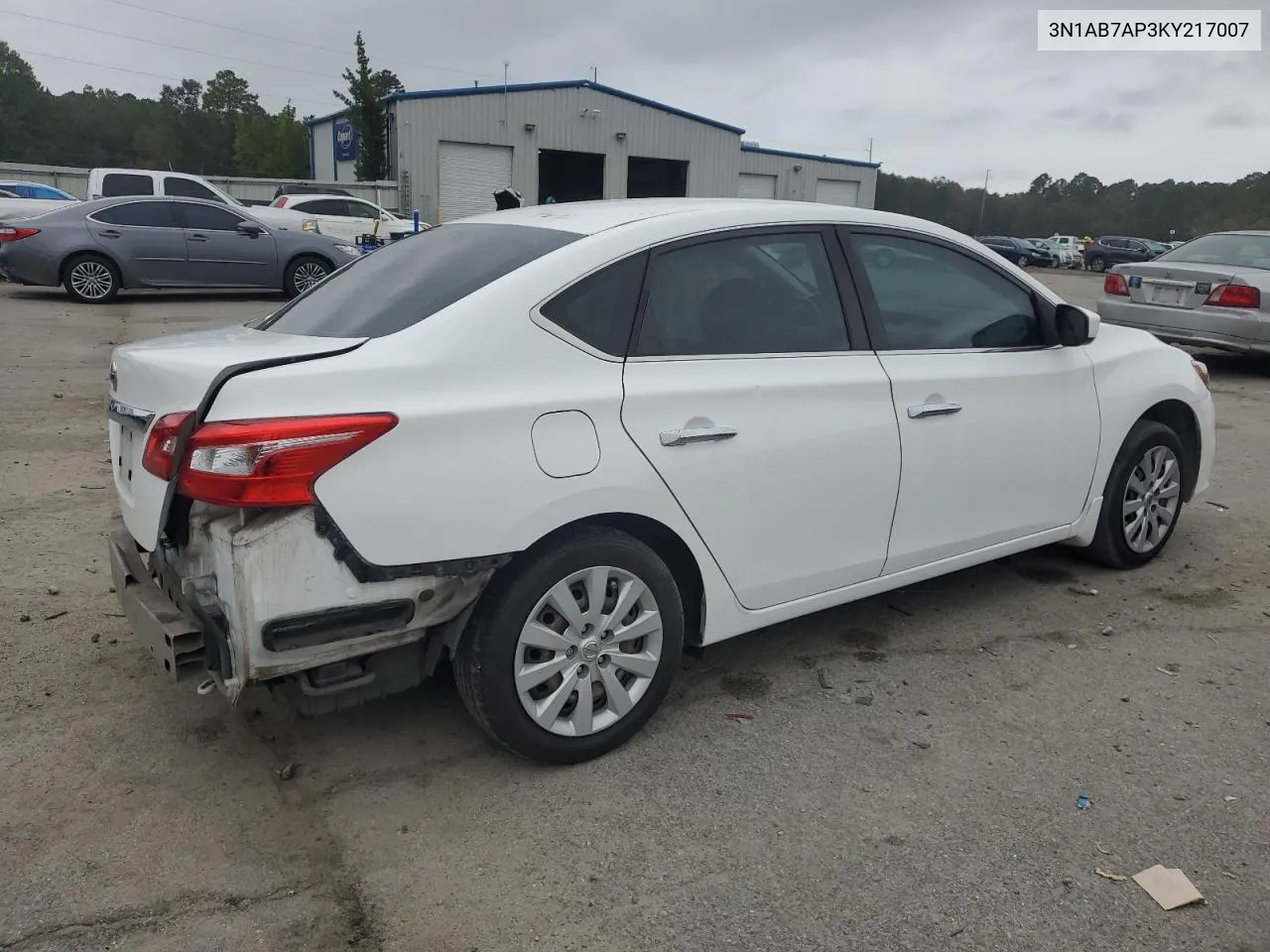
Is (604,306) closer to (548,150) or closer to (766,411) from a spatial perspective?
(766,411)

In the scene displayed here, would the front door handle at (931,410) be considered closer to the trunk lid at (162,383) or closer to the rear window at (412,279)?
the rear window at (412,279)

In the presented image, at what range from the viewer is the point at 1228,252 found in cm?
1046

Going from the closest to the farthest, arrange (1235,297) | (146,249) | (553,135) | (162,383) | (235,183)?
1. (162,383)
2. (1235,297)
3. (146,249)
4. (235,183)
5. (553,135)

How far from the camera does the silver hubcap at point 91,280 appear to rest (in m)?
13.4

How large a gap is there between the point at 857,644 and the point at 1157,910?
1587mm

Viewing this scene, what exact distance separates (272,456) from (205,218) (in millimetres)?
13064

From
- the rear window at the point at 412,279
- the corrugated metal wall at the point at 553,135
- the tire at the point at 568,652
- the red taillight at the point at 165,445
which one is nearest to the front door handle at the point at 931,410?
the tire at the point at 568,652

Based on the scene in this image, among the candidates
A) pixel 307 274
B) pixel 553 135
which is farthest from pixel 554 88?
pixel 307 274

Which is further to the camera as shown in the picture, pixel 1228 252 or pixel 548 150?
A: pixel 548 150

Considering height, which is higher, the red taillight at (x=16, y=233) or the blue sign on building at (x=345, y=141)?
the blue sign on building at (x=345, y=141)

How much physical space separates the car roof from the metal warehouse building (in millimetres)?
25820

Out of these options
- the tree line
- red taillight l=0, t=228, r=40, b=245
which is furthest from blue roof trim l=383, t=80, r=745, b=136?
the tree line

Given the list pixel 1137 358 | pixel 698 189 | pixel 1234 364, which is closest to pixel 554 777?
pixel 1137 358

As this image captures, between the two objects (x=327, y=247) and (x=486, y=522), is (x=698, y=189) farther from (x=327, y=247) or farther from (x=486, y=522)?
(x=486, y=522)
